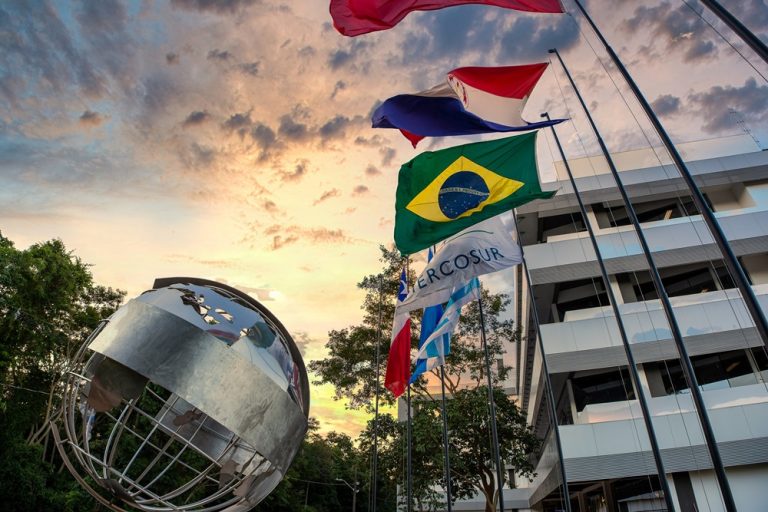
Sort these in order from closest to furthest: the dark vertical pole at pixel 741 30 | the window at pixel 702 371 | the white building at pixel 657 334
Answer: the dark vertical pole at pixel 741 30 → the white building at pixel 657 334 → the window at pixel 702 371

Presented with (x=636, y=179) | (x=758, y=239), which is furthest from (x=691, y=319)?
(x=636, y=179)

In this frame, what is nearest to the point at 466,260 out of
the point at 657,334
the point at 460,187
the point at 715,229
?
the point at 460,187

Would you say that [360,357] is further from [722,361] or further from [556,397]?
[722,361]

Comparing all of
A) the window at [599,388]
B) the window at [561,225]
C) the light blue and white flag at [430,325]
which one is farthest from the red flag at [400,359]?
the window at [561,225]

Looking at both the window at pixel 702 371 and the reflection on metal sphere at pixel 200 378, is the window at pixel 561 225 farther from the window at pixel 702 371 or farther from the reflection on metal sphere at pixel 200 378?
the reflection on metal sphere at pixel 200 378

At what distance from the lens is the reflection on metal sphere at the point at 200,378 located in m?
5.71

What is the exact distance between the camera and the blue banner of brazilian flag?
31.2 feet

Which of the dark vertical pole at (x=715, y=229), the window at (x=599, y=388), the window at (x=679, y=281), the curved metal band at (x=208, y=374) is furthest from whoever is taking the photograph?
the window at (x=599, y=388)

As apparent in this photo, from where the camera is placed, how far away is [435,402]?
20484 mm

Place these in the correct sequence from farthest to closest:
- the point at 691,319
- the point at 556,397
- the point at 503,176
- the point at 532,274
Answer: the point at 556,397, the point at 532,274, the point at 691,319, the point at 503,176

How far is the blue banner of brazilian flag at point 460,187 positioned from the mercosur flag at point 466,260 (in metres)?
1.01

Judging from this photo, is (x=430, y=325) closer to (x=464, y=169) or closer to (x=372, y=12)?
(x=464, y=169)

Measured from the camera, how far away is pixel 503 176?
9.66m

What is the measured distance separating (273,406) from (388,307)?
17.9 meters
